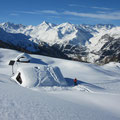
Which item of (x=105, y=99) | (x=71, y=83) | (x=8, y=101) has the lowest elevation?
(x=71, y=83)

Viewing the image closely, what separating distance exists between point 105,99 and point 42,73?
1621 centimetres

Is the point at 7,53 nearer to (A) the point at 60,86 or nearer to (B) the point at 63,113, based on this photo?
(A) the point at 60,86

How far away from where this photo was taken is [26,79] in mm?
32938

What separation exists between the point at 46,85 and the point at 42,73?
109 inches

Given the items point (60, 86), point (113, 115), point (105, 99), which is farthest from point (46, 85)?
point (113, 115)

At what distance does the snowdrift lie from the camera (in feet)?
107

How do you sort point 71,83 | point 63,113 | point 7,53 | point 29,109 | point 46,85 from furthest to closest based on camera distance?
point 7,53, point 71,83, point 46,85, point 63,113, point 29,109

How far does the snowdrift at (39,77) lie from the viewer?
107ft

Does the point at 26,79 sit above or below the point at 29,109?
below

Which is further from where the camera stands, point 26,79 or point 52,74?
point 52,74

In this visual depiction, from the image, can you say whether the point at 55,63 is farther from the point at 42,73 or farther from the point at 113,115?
the point at 113,115

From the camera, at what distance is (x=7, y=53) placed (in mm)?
70125

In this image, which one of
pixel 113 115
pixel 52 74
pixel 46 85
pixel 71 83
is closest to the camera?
pixel 113 115

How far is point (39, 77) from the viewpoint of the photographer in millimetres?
33656
